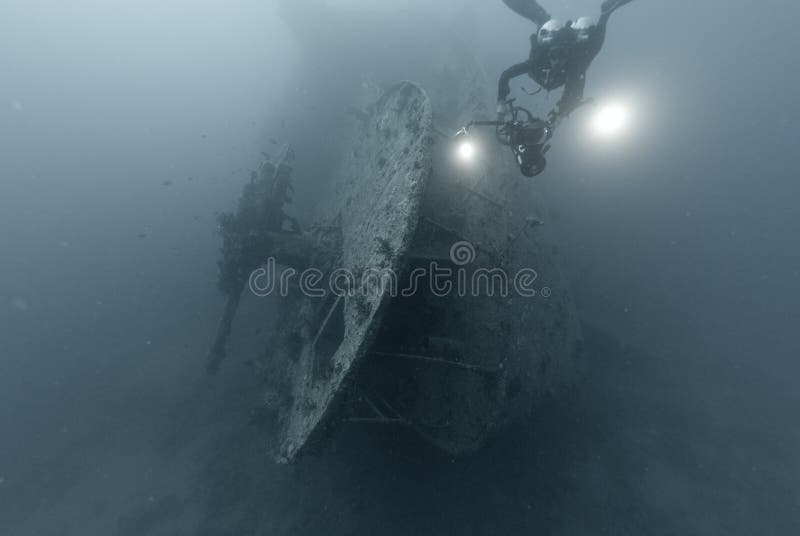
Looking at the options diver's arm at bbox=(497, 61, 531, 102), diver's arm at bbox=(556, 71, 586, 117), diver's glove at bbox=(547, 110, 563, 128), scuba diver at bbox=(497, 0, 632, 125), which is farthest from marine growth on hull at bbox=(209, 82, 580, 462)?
diver's arm at bbox=(556, 71, 586, 117)

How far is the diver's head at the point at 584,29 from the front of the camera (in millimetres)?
4277

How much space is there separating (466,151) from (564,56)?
1.91m

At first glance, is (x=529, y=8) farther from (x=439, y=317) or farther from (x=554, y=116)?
(x=439, y=317)

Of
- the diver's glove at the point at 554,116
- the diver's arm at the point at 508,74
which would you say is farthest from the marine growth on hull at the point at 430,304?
the diver's glove at the point at 554,116

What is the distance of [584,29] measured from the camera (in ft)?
14.1

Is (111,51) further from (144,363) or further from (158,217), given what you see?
(144,363)

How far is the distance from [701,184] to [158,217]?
26312mm

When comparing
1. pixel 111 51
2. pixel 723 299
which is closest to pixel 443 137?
pixel 723 299

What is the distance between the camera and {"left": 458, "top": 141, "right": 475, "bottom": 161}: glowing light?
227 inches

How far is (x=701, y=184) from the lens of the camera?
18.2 metres

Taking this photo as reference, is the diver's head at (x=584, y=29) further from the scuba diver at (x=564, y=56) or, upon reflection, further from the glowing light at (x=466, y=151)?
the glowing light at (x=466, y=151)

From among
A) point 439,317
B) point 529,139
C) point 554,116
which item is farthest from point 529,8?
point 439,317

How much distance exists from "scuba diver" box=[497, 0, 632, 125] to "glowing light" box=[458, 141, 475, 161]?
1.00m

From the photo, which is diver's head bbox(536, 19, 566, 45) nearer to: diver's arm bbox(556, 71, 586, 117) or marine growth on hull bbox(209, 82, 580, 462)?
diver's arm bbox(556, 71, 586, 117)
